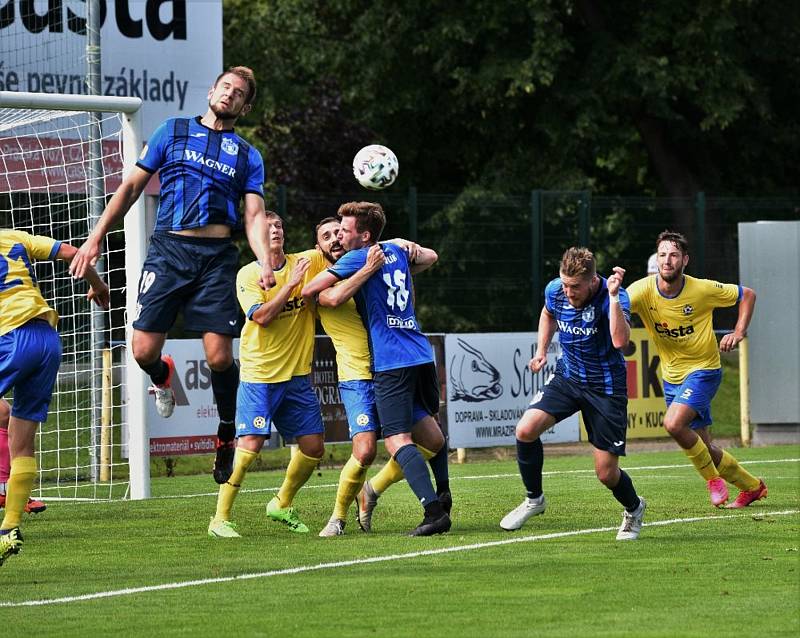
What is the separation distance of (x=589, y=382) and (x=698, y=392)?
7.71 ft

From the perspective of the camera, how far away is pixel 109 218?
9.01 metres

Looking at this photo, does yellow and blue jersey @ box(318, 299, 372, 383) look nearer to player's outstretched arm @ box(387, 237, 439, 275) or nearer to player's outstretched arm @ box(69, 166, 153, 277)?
player's outstretched arm @ box(387, 237, 439, 275)

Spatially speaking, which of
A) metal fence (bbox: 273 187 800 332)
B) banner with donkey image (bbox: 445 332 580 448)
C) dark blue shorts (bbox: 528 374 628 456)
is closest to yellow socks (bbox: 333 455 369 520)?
dark blue shorts (bbox: 528 374 628 456)

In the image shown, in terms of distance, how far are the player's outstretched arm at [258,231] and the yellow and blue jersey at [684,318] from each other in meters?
3.66

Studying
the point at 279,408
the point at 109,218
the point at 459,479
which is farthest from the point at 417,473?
the point at 459,479

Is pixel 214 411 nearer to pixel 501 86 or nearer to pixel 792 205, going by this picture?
pixel 792 205

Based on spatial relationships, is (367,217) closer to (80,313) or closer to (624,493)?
(624,493)

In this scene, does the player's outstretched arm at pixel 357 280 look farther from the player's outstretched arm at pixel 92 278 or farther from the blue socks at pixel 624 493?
the blue socks at pixel 624 493

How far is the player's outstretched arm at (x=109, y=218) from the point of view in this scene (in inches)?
343

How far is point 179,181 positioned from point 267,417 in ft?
5.63

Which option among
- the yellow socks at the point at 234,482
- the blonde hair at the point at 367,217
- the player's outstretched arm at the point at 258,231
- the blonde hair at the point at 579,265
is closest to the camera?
the player's outstretched arm at the point at 258,231

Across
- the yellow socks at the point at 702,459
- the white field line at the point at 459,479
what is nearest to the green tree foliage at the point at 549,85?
the white field line at the point at 459,479

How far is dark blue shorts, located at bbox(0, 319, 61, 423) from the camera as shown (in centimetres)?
873

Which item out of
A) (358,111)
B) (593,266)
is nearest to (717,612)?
(593,266)
